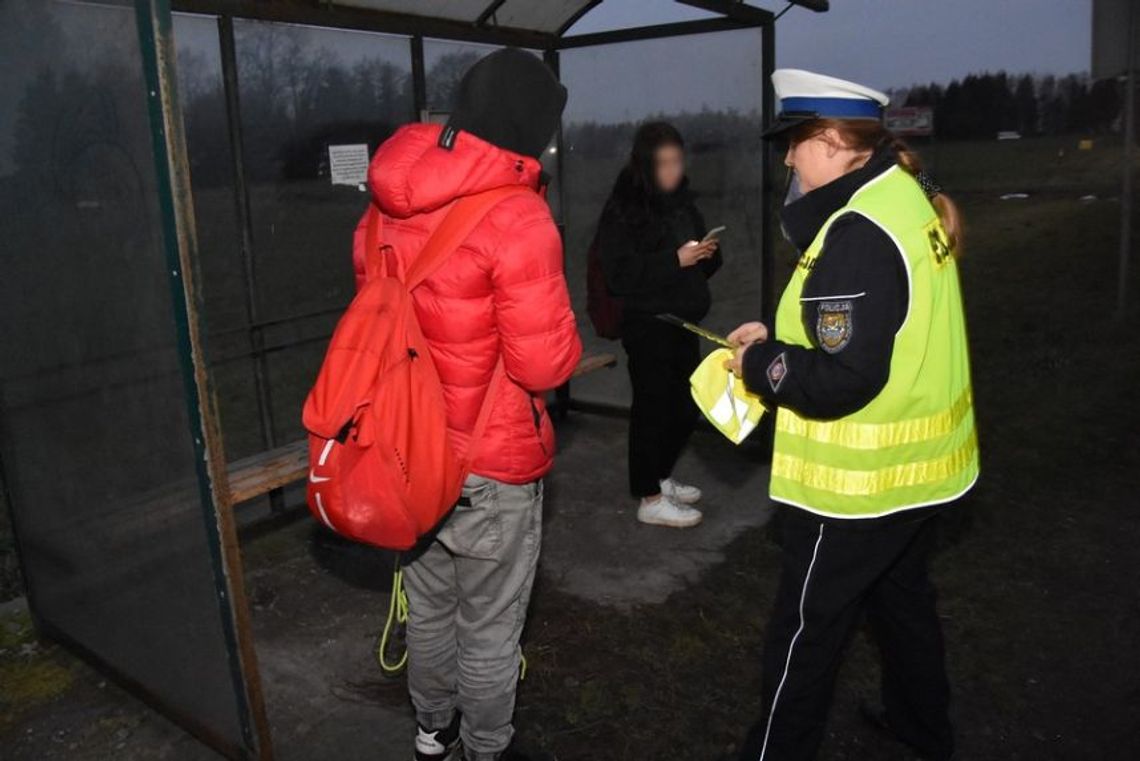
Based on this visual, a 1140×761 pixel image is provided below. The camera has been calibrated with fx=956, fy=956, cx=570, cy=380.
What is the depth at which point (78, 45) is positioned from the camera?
2.47 meters

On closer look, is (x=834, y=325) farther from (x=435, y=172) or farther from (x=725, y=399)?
(x=435, y=172)

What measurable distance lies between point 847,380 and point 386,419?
1.03 m

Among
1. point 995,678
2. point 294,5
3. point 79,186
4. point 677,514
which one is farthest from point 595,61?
point 995,678

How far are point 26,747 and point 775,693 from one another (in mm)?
2355

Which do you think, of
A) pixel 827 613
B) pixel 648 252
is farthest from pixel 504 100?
pixel 648 252

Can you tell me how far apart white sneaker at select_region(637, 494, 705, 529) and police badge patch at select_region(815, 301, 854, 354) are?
97.5 inches

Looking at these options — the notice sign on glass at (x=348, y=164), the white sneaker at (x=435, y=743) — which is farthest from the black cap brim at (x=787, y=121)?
the notice sign on glass at (x=348, y=164)

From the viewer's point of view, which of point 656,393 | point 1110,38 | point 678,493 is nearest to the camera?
point 656,393

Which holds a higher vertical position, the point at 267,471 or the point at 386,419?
the point at 386,419

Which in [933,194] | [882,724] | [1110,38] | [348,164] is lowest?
[882,724]

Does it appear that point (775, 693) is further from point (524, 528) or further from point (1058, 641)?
point (1058, 641)

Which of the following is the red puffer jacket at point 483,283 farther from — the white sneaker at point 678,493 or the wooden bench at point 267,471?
the white sneaker at point 678,493

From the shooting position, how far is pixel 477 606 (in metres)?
2.51

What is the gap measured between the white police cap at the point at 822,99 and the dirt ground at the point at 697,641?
6.15ft
